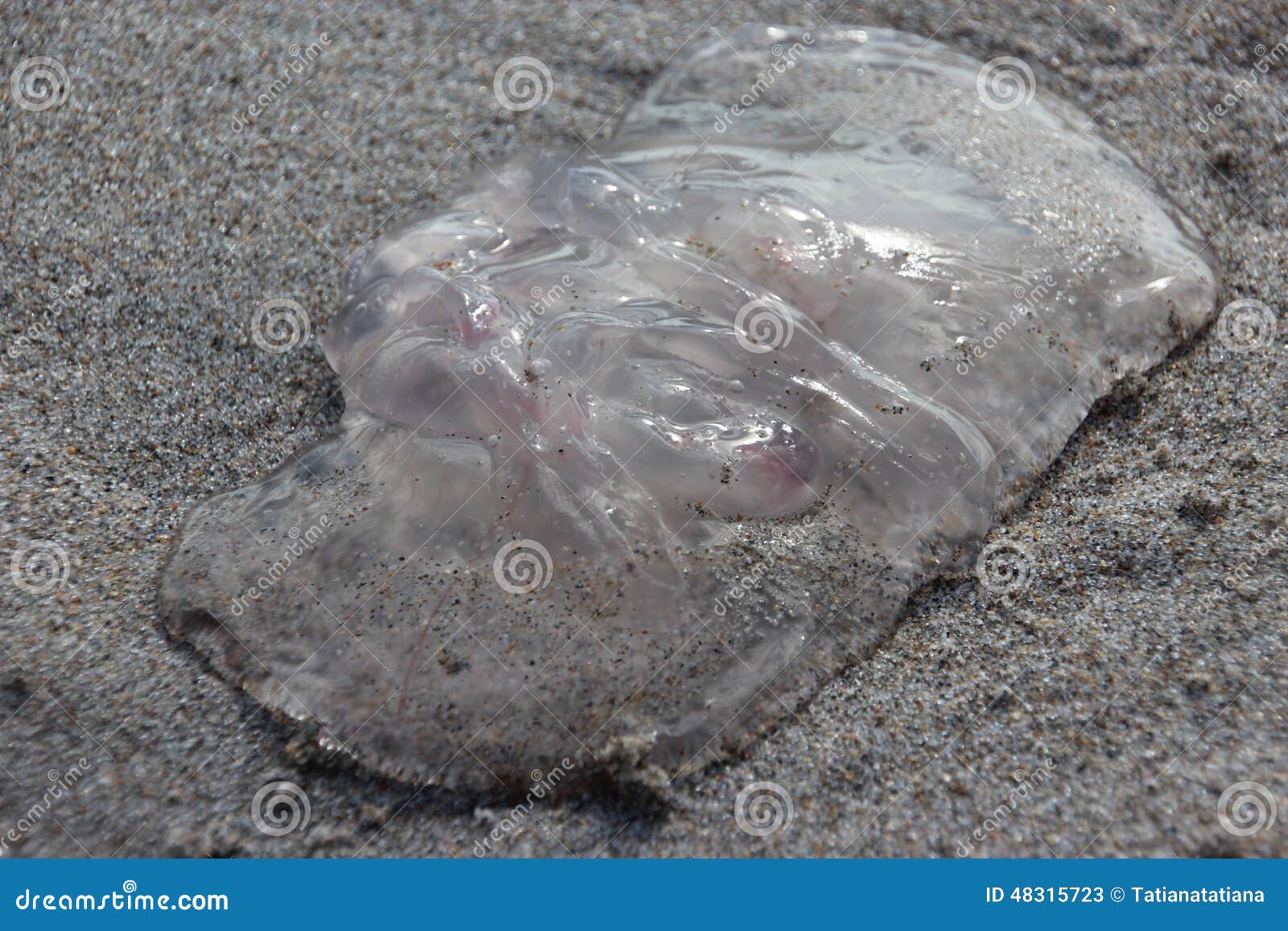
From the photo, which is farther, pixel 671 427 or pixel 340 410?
pixel 340 410

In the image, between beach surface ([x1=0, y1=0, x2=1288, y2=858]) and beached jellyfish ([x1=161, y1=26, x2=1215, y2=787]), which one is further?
beached jellyfish ([x1=161, y1=26, x2=1215, y2=787])

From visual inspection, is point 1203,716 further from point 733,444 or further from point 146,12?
point 146,12

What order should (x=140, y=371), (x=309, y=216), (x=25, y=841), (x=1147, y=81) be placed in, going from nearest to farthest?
(x=25, y=841) < (x=140, y=371) < (x=309, y=216) < (x=1147, y=81)

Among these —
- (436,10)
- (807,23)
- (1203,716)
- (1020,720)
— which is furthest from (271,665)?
(807,23)

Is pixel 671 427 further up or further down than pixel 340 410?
further up
